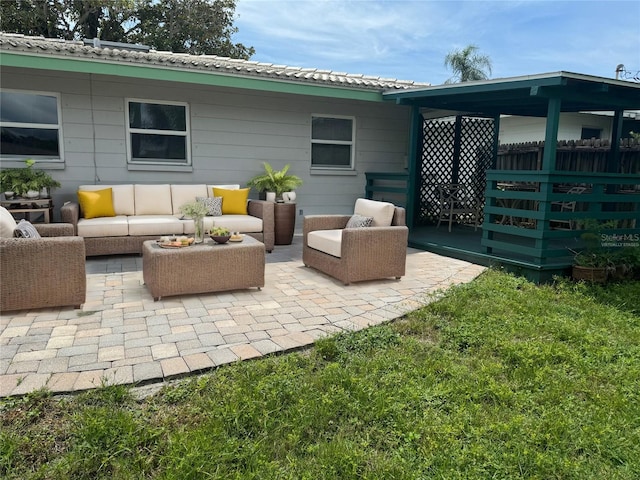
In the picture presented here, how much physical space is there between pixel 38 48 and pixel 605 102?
22.5 feet

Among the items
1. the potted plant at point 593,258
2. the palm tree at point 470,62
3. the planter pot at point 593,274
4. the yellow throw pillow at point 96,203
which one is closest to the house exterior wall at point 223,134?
the yellow throw pillow at point 96,203

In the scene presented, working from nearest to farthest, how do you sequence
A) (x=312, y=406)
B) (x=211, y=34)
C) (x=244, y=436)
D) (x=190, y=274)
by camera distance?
(x=244, y=436) → (x=312, y=406) → (x=190, y=274) → (x=211, y=34)

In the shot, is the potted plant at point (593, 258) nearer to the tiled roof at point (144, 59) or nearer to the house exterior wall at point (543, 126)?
the tiled roof at point (144, 59)

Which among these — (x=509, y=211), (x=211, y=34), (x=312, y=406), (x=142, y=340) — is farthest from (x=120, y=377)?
(x=211, y=34)

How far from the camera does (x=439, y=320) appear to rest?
3.87m

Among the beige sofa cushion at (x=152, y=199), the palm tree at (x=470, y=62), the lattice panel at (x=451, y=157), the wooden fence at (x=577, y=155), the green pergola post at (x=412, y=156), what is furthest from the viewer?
the palm tree at (x=470, y=62)

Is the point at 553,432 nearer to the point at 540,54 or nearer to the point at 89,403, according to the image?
the point at 89,403

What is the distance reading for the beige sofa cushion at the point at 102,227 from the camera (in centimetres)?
575

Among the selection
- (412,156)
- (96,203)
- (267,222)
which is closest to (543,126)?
(412,156)

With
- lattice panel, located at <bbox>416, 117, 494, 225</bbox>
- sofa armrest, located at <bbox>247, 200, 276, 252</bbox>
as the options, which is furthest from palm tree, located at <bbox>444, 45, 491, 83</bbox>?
sofa armrest, located at <bbox>247, 200, 276, 252</bbox>

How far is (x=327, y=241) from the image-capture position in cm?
517

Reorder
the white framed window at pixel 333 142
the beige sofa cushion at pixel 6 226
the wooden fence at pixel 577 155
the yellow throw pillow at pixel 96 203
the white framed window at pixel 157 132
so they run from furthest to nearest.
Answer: the wooden fence at pixel 577 155 < the white framed window at pixel 333 142 < the white framed window at pixel 157 132 < the yellow throw pillow at pixel 96 203 < the beige sofa cushion at pixel 6 226

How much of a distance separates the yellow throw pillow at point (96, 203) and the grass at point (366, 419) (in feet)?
13.6

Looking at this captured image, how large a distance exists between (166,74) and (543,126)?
36.3 ft
